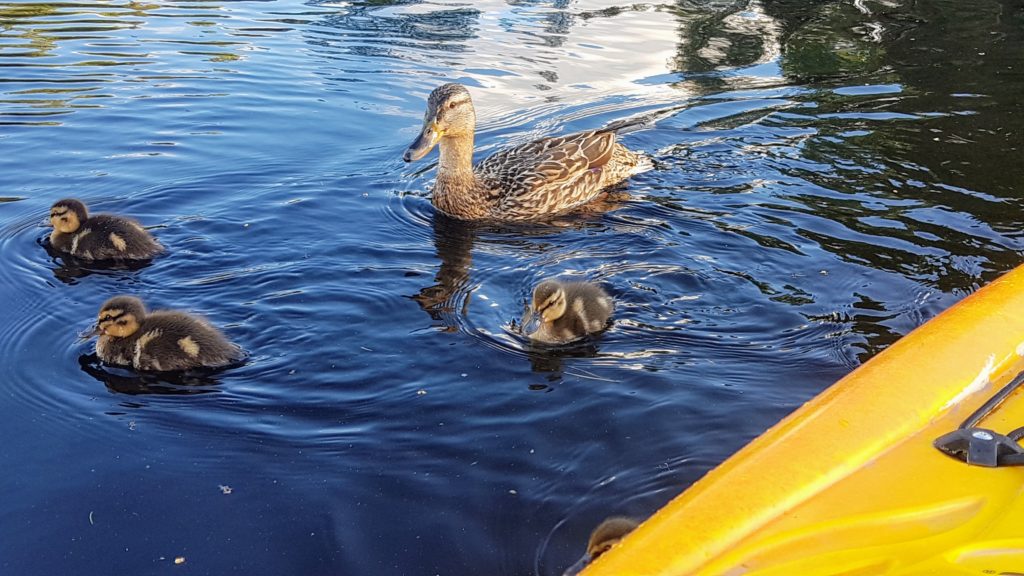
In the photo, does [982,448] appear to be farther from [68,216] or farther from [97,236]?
[68,216]

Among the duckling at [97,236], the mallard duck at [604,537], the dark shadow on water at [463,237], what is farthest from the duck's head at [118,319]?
the mallard duck at [604,537]

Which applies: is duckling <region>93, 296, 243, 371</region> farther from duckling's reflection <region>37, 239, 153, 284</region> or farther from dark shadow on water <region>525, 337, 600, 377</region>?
dark shadow on water <region>525, 337, 600, 377</region>

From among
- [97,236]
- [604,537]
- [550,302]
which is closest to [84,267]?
[97,236]

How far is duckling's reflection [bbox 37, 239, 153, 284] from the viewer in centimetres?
611

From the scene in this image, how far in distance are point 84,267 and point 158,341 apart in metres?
1.67

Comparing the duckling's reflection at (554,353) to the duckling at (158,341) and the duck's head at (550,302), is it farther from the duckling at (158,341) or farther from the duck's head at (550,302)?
the duckling at (158,341)

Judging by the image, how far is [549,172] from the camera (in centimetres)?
764

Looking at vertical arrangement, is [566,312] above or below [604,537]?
above

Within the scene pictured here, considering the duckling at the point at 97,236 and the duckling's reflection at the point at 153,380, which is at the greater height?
the duckling at the point at 97,236

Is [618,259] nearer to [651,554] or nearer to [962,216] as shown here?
[962,216]

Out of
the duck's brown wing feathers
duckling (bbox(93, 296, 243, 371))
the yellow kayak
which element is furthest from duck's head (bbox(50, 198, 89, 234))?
the yellow kayak

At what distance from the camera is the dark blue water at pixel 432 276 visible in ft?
13.0

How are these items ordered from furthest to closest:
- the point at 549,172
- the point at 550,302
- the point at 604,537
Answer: the point at 549,172
the point at 550,302
the point at 604,537

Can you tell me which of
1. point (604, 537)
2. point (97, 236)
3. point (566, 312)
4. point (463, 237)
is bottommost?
point (604, 537)
